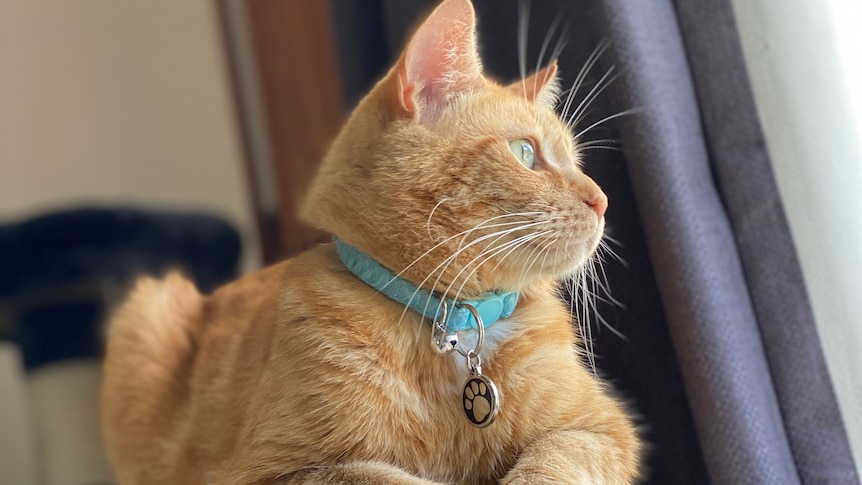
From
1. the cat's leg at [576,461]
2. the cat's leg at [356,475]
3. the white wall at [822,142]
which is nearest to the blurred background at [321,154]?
the white wall at [822,142]

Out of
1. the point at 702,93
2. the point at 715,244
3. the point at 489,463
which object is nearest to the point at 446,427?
the point at 489,463

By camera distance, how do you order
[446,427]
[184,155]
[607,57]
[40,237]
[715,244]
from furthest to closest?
1. [184,155]
2. [40,237]
3. [715,244]
4. [607,57]
5. [446,427]

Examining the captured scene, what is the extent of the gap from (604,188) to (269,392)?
367 mm

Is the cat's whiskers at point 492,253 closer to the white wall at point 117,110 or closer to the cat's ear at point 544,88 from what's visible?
the cat's ear at point 544,88

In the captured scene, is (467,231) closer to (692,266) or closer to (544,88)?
(544,88)

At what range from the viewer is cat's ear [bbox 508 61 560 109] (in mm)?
625

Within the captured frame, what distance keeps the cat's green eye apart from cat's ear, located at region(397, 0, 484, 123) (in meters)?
0.07

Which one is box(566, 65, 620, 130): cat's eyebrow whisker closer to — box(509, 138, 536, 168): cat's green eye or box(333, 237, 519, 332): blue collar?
box(509, 138, 536, 168): cat's green eye

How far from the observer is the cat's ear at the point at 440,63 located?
573mm

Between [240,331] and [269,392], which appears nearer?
[269,392]

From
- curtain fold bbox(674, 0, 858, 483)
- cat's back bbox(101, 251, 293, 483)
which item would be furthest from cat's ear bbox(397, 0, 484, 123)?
curtain fold bbox(674, 0, 858, 483)

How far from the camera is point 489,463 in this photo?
0.58 metres

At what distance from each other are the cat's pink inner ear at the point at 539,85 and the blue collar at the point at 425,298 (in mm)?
179

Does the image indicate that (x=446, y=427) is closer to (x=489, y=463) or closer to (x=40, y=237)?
(x=489, y=463)
